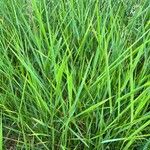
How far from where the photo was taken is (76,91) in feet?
2.62

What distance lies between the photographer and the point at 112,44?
2.74 feet

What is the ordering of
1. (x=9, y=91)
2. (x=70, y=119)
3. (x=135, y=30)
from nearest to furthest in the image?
(x=70, y=119) → (x=9, y=91) → (x=135, y=30)

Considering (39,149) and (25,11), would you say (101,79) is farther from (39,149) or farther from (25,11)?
(25,11)

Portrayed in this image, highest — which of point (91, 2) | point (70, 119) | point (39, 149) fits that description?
point (91, 2)

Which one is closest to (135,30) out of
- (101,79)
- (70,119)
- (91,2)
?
(91,2)

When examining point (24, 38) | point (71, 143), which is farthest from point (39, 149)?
point (24, 38)

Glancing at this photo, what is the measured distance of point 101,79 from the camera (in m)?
0.75

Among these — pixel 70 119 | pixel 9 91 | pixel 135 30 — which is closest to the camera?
pixel 70 119

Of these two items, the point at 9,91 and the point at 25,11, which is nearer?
the point at 9,91

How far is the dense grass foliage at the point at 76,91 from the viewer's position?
2.34 feet

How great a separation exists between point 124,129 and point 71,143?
0.14m

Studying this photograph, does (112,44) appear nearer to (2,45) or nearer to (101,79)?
(101,79)

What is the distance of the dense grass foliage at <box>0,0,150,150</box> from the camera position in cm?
71

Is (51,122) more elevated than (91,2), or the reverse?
(91,2)
